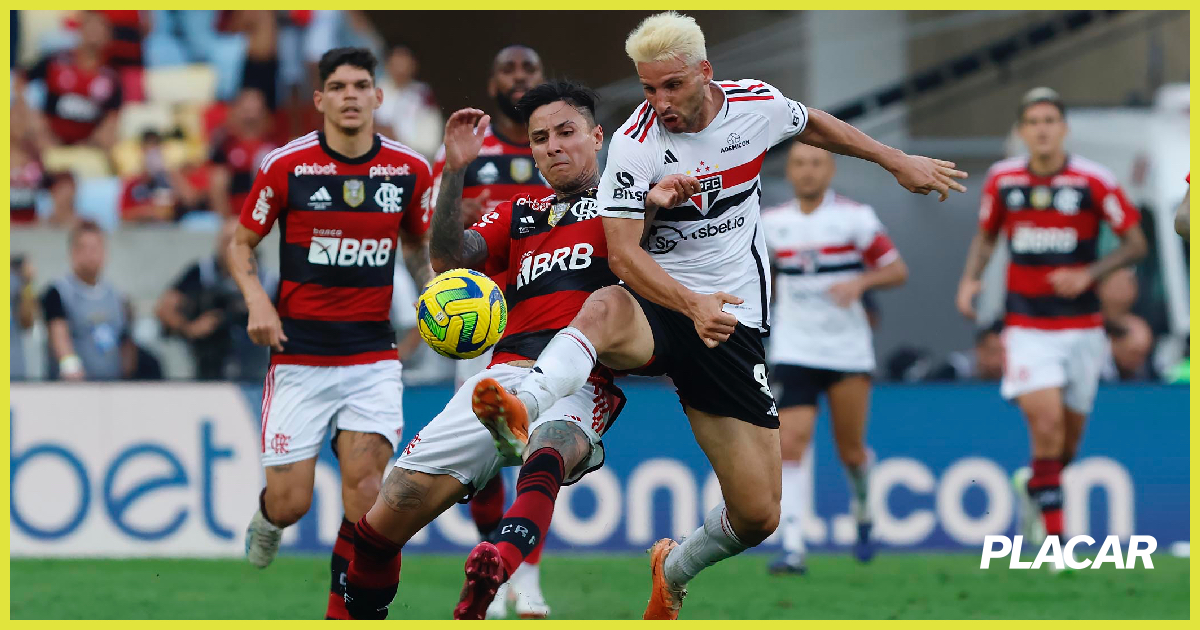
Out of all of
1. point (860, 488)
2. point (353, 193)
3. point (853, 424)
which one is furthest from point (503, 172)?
point (860, 488)

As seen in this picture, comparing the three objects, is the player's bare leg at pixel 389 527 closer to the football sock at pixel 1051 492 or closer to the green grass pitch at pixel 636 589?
the green grass pitch at pixel 636 589

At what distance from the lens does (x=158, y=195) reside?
14.1 metres

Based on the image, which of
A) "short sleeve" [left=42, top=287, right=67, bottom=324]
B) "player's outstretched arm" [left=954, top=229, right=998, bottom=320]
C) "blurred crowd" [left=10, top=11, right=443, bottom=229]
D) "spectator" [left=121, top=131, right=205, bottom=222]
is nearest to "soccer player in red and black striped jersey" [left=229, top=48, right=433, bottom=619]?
"player's outstretched arm" [left=954, top=229, right=998, bottom=320]

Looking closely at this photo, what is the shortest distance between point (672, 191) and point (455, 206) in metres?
1.10

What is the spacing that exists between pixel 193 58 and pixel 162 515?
6.63 m

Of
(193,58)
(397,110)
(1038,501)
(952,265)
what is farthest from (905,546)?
(193,58)

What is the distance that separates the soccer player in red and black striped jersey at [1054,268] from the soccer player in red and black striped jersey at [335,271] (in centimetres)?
425

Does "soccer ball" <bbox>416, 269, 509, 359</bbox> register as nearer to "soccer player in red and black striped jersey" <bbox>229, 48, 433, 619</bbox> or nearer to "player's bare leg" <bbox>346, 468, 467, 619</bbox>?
"player's bare leg" <bbox>346, 468, 467, 619</bbox>

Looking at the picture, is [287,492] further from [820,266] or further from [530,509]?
[820,266]

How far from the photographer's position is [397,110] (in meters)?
14.8

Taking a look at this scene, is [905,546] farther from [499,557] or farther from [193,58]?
[193,58]

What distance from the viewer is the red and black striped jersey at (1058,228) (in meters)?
9.95

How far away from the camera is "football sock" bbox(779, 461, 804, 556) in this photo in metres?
9.65

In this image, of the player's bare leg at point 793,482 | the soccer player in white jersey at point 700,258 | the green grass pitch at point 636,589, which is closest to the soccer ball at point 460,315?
the soccer player in white jersey at point 700,258
